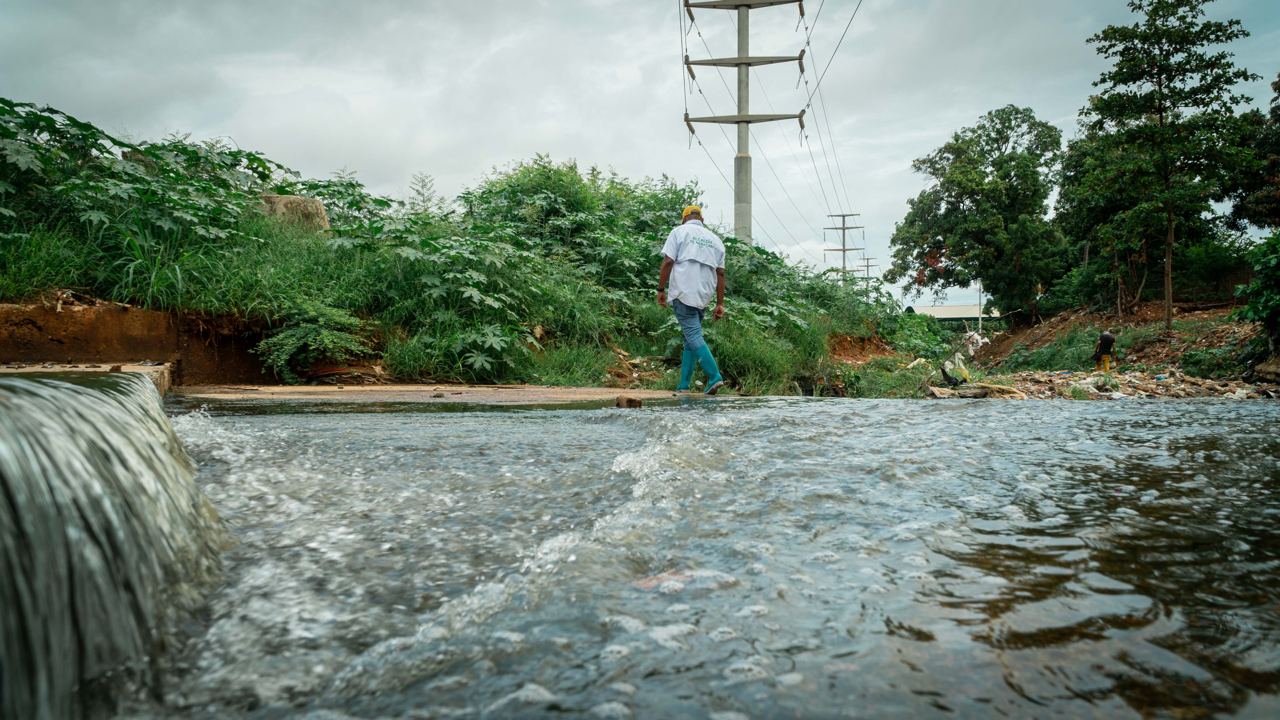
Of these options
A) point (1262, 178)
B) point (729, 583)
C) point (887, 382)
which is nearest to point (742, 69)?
point (887, 382)

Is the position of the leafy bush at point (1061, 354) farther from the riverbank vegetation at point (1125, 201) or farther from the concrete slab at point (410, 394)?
the concrete slab at point (410, 394)

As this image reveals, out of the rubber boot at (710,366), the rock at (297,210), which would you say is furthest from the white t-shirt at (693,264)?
the rock at (297,210)

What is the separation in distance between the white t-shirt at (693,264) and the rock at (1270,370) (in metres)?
8.00

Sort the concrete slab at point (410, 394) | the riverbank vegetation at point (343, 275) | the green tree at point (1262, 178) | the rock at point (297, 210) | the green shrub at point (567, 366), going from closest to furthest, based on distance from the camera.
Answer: the concrete slab at point (410, 394) → the riverbank vegetation at point (343, 275) → the green shrub at point (567, 366) → the rock at point (297, 210) → the green tree at point (1262, 178)

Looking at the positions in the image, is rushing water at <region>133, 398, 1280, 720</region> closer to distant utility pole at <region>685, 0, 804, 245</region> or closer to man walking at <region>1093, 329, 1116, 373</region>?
distant utility pole at <region>685, 0, 804, 245</region>

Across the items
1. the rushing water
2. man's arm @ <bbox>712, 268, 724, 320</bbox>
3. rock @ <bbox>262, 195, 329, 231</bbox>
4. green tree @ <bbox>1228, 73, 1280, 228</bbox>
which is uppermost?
green tree @ <bbox>1228, 73, 1280, 228</bbox>

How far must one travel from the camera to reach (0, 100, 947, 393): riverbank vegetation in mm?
6062

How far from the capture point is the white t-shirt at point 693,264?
688 cm

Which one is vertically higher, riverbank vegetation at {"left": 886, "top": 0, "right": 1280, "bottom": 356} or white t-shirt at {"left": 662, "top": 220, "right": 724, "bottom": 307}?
riverbank vegetation at {"left": 886, "top": 0, "right": 1280, "bottom": 356}

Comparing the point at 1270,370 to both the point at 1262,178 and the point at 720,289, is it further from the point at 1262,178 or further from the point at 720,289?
the point at 1262,178

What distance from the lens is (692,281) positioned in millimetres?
6855

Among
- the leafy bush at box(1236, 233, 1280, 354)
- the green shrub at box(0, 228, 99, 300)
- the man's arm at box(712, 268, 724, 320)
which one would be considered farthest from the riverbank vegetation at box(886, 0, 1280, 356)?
the green shrub at box(0, 228, 99, 300)

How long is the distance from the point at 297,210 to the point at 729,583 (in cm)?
865

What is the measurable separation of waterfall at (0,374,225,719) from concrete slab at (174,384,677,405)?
127 inches
